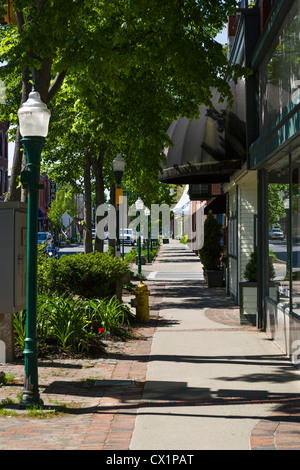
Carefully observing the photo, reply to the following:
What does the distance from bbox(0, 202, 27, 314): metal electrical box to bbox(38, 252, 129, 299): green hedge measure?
3.87 m

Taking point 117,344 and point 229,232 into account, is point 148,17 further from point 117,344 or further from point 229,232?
point 229,232

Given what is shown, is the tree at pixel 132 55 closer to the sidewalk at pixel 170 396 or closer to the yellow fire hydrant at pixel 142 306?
the yellow fire hydrant at pixel 142 306

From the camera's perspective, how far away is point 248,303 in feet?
42.8

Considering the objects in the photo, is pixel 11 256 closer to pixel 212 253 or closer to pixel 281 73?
pixel 281 73

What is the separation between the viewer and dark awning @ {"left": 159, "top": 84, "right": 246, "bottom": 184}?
43.2ft

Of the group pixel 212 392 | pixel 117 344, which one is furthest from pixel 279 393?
pixel 117 344

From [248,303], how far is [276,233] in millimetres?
2355

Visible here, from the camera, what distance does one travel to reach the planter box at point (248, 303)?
13.0 m

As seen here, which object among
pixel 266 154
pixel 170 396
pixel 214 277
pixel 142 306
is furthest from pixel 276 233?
pixel 214 277

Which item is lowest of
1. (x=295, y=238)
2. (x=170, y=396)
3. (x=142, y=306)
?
(x=170, y=396)

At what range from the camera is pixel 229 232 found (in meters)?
19.2

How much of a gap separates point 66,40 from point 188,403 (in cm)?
596

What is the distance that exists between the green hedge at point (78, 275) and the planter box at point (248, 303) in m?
2.66

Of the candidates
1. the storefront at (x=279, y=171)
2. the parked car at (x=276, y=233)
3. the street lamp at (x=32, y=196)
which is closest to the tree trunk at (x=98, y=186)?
the storefront at (x=279, y=171)
